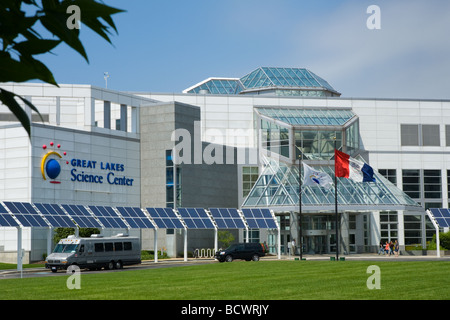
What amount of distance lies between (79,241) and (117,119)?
1348 inches

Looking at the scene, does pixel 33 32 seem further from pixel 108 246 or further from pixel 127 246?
pixel 127 246

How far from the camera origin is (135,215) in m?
56.1

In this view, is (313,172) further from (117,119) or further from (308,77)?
(308,77)

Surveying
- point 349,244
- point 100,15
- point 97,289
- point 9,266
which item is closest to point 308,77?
point 349,244

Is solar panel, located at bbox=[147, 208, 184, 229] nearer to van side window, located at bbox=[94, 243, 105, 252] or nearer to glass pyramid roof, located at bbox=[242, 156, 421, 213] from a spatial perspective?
glass pyramid roof, located at bbox=[242, 156, 421, 213]

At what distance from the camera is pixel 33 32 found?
7.23 ft

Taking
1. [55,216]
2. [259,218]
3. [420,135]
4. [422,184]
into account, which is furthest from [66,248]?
[420,135]

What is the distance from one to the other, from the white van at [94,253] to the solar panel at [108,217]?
555 cm

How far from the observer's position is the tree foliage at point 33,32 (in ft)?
7.14

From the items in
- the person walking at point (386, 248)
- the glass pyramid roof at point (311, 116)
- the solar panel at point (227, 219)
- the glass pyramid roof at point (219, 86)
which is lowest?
the person walking at point (386, 248)

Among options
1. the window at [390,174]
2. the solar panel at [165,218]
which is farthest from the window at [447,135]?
the solar panel at [165,218]

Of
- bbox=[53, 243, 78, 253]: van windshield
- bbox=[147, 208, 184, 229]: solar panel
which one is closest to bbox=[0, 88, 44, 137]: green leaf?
bbox=[53, 243, 78, 253]: van windshield

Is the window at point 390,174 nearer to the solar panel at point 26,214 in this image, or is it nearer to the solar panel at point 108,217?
the solar panel at point 108,217

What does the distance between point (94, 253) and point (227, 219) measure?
1967 centimetres
